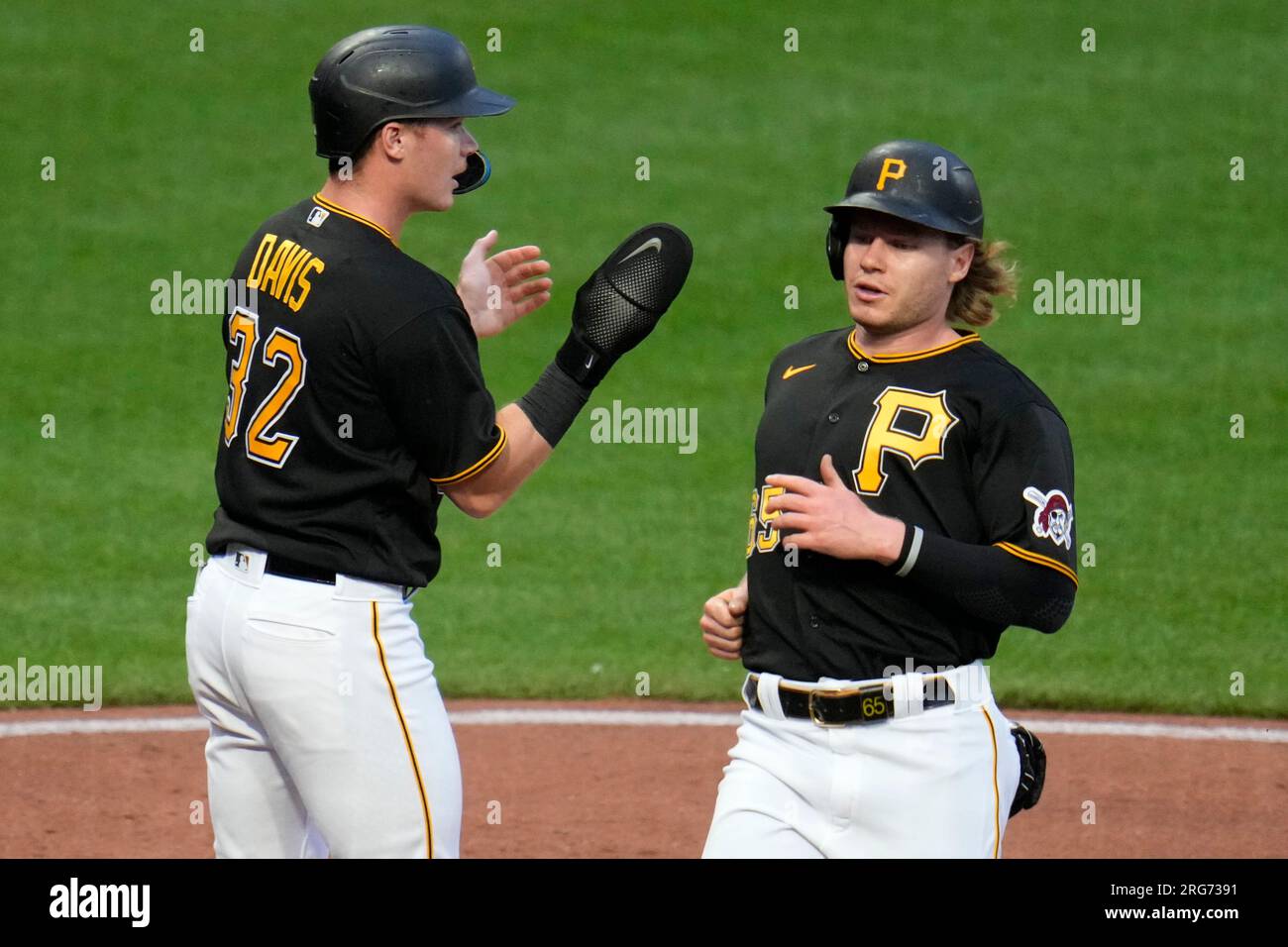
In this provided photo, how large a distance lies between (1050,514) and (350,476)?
1.47 m

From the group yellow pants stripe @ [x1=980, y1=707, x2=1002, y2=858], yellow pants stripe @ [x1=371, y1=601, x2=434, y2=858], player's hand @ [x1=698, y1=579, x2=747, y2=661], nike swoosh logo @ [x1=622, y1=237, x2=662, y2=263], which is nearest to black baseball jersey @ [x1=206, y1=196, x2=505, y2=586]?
yellow pants stripe @ [x1=371, y1=601, x2=434, y2=858]

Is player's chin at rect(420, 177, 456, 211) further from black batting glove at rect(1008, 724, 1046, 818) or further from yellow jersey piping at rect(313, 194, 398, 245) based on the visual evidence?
black batting glove at rect(1008, 724, 1046, 818)

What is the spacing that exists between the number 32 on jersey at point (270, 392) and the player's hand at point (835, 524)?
1056mm

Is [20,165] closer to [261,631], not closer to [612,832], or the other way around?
[612,832]

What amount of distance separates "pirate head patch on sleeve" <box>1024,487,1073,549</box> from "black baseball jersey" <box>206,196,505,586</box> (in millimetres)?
1149

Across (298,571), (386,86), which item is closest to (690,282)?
(386,86)

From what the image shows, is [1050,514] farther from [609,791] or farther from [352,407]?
[609,791]

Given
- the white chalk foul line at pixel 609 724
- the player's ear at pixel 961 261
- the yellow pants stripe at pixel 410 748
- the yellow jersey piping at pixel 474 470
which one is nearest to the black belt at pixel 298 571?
the yellow pants stripe at pixel 410 748

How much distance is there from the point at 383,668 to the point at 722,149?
517 inches

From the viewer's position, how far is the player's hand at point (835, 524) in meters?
3.73

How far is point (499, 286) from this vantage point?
4660 millimetres

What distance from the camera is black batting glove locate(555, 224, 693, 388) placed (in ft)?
13.8

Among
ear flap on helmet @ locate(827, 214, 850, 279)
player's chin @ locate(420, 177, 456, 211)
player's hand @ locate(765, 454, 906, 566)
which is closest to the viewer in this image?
player's hand @ locate(765, 454, 906, 566)

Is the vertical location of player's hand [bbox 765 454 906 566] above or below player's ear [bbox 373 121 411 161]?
below
